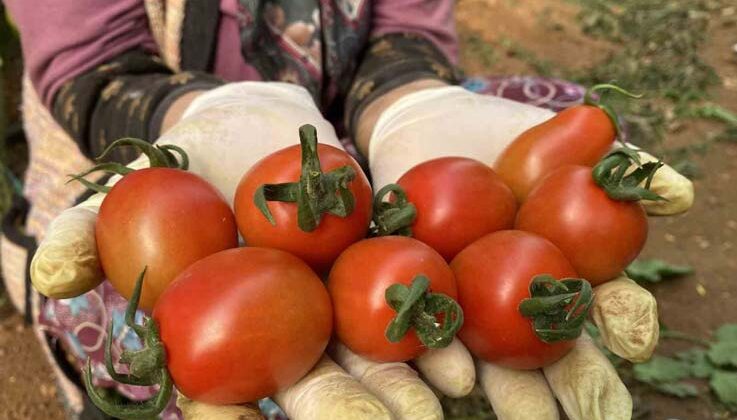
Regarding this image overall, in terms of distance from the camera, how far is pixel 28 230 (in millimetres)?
1634

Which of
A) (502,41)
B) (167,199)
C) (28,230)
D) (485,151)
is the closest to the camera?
(167,199)

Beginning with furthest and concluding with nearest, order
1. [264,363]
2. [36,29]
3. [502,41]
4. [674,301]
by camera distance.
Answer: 1. [502,41]
2. [674,301]
3. [36,29]
4. [264,363]

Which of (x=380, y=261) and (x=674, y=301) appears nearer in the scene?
(x=380, y=261)

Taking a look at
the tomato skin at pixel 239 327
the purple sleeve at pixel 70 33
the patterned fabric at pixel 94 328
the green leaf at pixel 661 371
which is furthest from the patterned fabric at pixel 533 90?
the tomato skin at pixel 239 327

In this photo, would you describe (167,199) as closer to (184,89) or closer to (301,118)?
(301,118)

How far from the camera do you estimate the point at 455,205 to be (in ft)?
2.78

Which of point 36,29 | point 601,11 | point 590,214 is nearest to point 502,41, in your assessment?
point 601,11

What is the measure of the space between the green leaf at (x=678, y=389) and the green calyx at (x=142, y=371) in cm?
133

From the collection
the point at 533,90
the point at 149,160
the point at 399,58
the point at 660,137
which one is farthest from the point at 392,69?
the point at 660,137

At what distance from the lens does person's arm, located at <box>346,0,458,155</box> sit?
1483 mm

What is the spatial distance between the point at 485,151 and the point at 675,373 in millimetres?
920

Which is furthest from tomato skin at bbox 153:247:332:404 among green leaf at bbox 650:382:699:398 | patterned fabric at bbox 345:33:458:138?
green leaf at bbox 650:382:699:398

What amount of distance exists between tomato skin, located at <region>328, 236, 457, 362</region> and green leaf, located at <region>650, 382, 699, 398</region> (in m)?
1.14

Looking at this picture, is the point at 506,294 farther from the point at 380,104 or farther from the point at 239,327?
the point at 380,104
